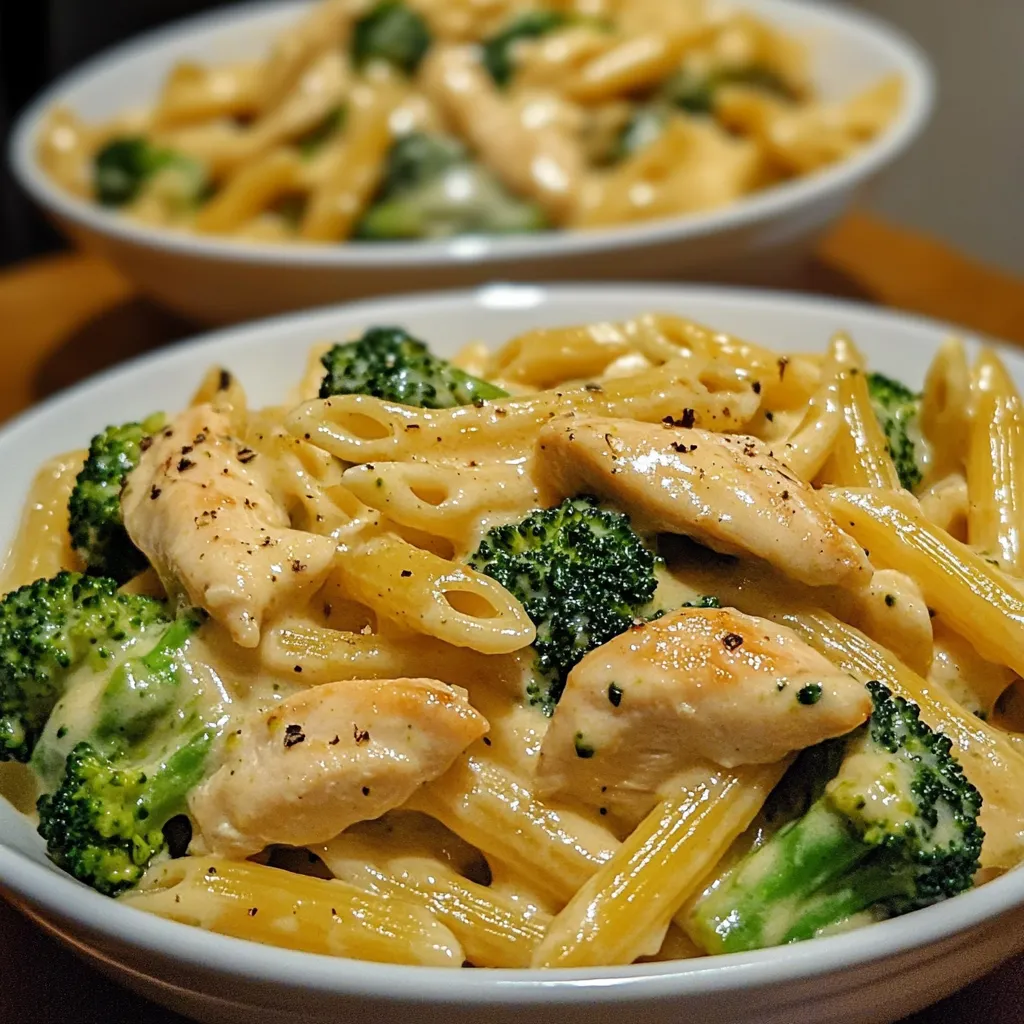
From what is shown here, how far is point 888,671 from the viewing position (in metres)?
0.98

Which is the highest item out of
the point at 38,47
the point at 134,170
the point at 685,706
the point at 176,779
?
the point at 685,706

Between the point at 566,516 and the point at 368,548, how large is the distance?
16 cm

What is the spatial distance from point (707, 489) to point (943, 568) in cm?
21

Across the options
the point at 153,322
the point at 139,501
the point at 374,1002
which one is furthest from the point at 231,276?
the point at 374,1002

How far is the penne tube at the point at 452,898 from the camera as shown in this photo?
2.93 ft

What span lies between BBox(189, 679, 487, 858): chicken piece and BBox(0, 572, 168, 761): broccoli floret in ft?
0.51

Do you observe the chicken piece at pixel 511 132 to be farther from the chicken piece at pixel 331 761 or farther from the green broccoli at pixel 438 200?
the chicken piece at pixel 331 761

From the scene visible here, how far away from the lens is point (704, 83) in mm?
2660

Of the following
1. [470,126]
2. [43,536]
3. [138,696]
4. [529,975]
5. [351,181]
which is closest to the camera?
[529,975]

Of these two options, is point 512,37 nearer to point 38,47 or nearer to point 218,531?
point 218,531

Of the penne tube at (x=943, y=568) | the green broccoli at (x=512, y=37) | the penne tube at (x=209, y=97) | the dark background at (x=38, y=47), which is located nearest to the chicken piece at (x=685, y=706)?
the penne tube at (x=943, y=568)

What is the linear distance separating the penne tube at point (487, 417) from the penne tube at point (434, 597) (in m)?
0.10

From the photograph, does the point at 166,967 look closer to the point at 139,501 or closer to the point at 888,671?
the point at 139,501

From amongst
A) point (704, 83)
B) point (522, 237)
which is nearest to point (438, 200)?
point (522, 237)
